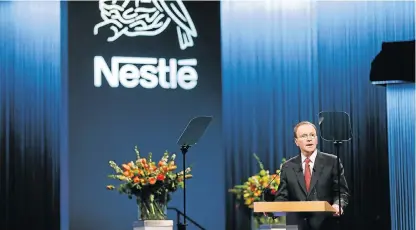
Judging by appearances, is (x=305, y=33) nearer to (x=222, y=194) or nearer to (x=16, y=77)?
(x=222, y=194)

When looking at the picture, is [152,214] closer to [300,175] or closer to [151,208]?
[151,208]

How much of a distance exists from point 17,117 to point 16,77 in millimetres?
442

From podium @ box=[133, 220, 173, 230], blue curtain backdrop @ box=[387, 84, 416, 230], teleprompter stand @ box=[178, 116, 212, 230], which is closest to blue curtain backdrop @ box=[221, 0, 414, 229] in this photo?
blue curtain backdrop @ box=[387, 84, 416, 230]

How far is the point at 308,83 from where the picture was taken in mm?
9375

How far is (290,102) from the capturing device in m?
9.36

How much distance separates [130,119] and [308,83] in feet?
6.96

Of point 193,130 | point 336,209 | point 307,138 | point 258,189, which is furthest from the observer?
point 258,189

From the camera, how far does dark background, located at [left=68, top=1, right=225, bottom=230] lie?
8883mm

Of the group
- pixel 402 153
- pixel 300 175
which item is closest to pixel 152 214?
pixel 300 175

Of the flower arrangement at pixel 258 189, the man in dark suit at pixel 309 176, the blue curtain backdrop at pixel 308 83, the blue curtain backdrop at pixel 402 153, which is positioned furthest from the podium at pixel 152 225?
the blue curtain backdrop at pixel 402 153

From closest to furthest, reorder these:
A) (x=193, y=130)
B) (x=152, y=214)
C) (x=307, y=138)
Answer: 1. (x=307, y=138)
2. (x=193, y=130)
3. (x=152, y=214)

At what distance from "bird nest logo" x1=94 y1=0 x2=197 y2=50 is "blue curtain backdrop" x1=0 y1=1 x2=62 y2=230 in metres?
0.68

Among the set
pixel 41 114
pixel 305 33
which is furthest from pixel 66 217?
pixel 305 33

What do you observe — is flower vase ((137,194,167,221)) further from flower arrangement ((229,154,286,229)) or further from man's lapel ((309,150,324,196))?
man's lapel ((309,150,324,196))
